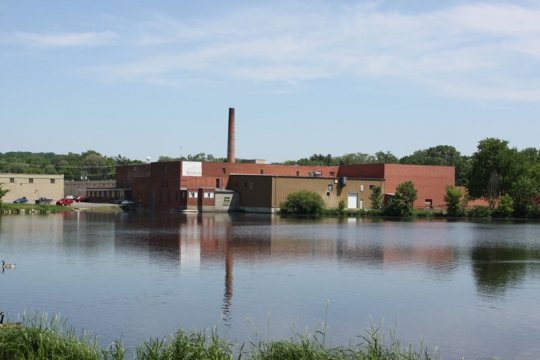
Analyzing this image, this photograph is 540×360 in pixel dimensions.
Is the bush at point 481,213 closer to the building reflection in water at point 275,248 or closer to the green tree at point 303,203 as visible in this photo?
the green tree at point 303,203

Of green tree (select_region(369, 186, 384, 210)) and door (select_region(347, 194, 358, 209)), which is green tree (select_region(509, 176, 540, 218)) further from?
door (select_region(347, 194, 358, 209))

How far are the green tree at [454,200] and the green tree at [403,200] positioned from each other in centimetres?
413

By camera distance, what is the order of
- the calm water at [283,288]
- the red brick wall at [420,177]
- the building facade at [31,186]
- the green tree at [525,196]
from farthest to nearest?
1. the building facade at [31,186]
2. the red brick wall at [420,177]
3. the green tree at [525,196]
4. the calm water at [283,288]

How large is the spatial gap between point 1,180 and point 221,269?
73730 mm

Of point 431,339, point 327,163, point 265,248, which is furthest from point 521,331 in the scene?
point 327,163

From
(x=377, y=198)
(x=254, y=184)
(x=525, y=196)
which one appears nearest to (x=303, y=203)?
(x=254, y=184)

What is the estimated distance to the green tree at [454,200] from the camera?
264 feet

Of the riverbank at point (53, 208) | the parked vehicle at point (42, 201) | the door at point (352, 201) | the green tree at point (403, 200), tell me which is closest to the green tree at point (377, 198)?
the green tree at point (403, 200)

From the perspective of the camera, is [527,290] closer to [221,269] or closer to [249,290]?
[249,290]

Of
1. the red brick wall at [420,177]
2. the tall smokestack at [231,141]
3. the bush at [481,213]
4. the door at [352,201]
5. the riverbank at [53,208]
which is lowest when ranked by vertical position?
the riverbank at [53,208]

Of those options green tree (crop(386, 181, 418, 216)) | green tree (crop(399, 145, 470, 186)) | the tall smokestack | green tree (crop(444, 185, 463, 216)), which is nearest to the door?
green tree (crop(386, 181, 418, 216))

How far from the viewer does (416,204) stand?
89625 millimetres

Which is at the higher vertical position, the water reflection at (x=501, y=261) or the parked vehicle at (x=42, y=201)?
the parked vehicle at (x=42, y=201)

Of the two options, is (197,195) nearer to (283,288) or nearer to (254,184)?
(254,184)
